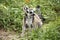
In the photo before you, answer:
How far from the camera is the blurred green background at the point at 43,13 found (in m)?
6.82

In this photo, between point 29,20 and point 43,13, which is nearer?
point 29,20

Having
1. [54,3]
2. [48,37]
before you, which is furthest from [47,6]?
[48,37]

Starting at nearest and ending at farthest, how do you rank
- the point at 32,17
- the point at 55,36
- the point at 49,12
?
the point at 55,36, the point at 32,17, the point at 49,12

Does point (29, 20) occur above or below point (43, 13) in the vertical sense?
above

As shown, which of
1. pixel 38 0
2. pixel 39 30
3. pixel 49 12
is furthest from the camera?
pixel 38 0

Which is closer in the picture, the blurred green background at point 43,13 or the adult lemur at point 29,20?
the blurred green background at point 43,13

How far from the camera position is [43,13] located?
1026 cm

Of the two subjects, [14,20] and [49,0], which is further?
[49,0]

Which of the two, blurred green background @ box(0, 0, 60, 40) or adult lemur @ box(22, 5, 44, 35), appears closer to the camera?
blurred green background @ box(0, 0, 60, 40)

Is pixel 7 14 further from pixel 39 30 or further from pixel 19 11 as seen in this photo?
pixel 39 30

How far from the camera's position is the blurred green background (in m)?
6.82

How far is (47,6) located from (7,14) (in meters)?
2.80

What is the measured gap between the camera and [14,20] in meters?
8.67

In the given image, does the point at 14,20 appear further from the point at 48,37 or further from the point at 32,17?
the point at 48,37
